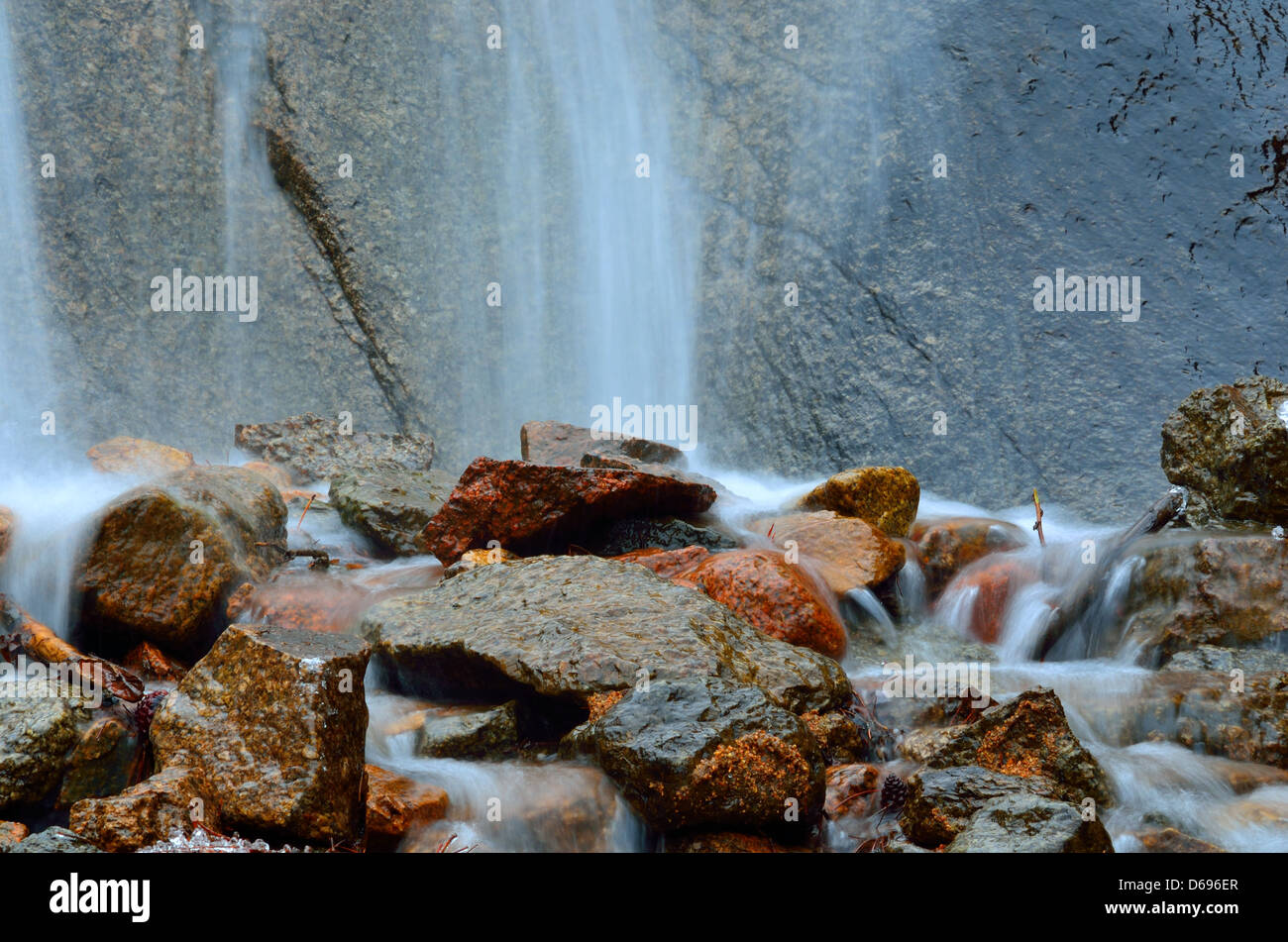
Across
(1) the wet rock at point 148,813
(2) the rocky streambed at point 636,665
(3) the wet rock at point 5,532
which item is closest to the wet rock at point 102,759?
(2) the rocky streambed at point 636,665

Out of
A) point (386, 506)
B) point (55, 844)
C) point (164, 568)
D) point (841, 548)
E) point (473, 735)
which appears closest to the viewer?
point (55, 844)

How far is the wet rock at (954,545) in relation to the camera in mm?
5844

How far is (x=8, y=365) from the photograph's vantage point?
8273mm

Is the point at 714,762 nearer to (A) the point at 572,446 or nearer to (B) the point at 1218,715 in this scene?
(B) the point at 1218,715

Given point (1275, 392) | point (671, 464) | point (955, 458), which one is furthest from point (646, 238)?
point (1275, 392)

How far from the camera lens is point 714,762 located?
9.51ft

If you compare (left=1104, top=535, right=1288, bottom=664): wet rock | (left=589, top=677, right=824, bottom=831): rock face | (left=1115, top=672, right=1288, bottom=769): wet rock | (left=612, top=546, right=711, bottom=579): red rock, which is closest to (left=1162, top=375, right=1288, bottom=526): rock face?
(left=1104, top=535, right=1288, bottom=664): wet rock

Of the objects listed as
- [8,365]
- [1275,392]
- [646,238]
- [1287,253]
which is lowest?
[1275,392]

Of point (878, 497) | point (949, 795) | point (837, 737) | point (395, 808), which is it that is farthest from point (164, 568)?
point (878, 497)

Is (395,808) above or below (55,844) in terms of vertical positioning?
below

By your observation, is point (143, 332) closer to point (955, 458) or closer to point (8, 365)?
point (8, 365)

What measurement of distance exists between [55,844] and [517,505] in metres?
3.12

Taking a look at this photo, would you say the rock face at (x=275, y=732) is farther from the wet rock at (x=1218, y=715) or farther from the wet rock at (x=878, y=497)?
the wet rock at (x=878, y=497)

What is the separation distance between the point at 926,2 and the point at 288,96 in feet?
21.1
